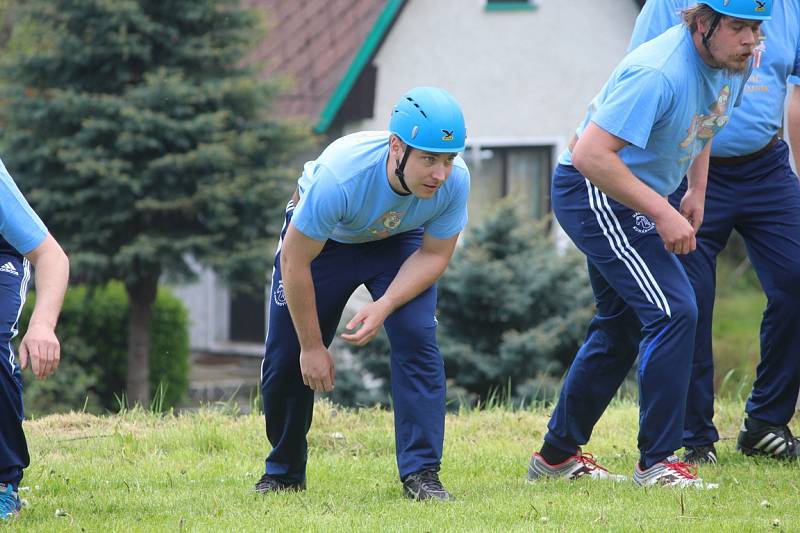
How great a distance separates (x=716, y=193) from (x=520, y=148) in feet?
45.6

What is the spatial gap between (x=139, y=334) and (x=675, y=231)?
12.3 m

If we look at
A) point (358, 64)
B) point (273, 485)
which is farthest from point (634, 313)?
point (358, 64)

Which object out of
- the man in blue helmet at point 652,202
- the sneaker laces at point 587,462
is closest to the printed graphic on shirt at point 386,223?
the man in blue helmet at point 652,202

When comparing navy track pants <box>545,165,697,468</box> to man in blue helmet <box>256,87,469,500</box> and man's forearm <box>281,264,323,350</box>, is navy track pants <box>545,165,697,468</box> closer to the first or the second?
man in blue helmet <box>256,87,469,500</box>

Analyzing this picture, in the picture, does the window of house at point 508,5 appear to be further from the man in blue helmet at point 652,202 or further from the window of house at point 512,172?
the man in blue helmet at point 652,202

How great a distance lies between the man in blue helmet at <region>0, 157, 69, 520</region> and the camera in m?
4.68

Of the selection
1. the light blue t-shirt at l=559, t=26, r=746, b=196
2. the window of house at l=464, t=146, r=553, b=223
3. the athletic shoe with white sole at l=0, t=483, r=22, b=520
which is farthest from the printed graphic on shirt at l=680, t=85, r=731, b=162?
the window of house at l=464, t=146, r=553, b=223

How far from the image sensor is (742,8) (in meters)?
4.79

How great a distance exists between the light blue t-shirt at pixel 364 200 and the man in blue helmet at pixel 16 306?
954mm

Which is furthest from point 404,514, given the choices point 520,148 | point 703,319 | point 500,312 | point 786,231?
point 520,148

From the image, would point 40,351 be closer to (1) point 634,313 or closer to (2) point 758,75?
(1) point 634,313

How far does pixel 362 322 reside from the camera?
5.11 m

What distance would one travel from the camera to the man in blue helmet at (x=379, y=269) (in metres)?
4.82

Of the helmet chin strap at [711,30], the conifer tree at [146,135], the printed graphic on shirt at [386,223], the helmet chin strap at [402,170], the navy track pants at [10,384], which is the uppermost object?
the helmet chin strap at [711,30]
